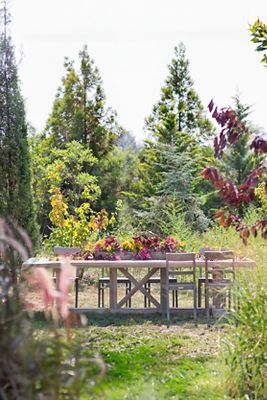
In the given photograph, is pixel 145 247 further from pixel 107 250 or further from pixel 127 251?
pixel 107 250

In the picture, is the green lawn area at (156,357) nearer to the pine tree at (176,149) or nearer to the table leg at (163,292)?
the table leg at (163,292)

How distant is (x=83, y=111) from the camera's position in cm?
1911

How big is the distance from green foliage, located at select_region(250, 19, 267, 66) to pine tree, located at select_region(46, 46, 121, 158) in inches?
539

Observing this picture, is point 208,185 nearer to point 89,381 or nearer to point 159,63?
point 159,63

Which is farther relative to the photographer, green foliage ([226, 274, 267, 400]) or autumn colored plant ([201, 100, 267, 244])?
green foliage ([226, 274, 267, 400])

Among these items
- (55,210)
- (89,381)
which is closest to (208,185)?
(55,210)

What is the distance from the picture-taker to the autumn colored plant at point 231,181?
4.73 meters

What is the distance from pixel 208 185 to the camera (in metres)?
20.4

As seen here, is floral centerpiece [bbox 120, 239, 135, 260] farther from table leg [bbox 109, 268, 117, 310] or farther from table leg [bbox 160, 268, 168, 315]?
table leg [bbox 160, 268, 168, 315]

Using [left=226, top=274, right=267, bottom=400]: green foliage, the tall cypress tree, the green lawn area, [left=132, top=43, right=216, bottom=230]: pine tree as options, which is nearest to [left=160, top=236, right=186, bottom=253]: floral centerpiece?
the green lawn area

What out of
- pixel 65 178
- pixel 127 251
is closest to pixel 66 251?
pixel 127 251

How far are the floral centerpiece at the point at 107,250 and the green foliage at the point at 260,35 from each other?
13.4 ft

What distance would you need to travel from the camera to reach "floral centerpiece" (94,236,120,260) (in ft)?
29.6

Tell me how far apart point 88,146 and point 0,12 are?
7278 millimetres
